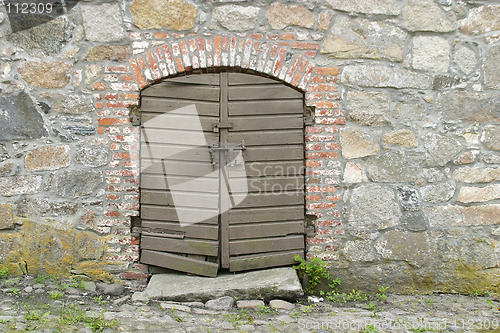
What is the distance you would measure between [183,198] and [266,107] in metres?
1.03

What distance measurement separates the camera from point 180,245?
3617 mm

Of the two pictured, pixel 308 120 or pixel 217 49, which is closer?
pixel 217 49

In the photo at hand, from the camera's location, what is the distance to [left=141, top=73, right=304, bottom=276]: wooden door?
3557 millimetres

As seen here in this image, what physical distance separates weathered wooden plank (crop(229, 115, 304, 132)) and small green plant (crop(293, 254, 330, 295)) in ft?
3.64

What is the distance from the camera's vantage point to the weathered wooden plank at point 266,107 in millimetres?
3584

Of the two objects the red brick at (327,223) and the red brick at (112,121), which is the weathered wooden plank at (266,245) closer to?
the red brick at (327,223)

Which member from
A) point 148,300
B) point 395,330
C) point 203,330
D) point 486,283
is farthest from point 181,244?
point 486,283

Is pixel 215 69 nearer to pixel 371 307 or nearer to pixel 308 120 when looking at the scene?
pixel 308 120

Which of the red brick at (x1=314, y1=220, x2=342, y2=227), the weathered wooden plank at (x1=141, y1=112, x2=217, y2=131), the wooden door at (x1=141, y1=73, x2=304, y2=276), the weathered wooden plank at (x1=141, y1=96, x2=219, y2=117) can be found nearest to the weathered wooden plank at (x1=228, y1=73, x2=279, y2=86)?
the wooden door at (x1=141, y1=73, x2=304, y2=276)

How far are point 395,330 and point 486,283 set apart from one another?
123 cm

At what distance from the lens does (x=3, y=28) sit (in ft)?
11.4

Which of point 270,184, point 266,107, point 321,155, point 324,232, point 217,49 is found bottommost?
point 324,232

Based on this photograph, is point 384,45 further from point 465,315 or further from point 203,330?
point 203,330

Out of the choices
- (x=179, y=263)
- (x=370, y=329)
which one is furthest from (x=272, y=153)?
(x=370, y=329)
